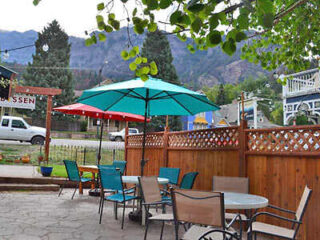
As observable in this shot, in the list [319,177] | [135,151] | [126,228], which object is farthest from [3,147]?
[319,177]

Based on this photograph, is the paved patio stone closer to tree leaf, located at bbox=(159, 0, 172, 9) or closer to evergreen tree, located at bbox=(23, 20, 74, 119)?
tree leaf, located at bbox=(159, 0, 172, 9)

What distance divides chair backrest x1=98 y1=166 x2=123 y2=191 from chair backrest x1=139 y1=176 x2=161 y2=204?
75 centimetres

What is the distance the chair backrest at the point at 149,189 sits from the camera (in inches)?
159

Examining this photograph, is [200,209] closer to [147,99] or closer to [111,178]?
[111,178]

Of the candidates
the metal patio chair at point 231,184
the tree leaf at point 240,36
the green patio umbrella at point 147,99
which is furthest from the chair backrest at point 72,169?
the tree leaf at point 240,36

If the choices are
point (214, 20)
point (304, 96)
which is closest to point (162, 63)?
point (304, 96)

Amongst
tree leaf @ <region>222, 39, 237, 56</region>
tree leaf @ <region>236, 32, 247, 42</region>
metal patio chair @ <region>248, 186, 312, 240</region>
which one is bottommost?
metal patio chair @ <region>248, 186, 312, 240</region>

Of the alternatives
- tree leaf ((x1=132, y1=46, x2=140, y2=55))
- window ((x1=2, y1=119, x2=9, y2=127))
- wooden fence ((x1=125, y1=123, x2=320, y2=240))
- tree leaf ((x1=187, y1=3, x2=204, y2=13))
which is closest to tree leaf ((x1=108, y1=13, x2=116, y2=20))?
tree leaf ((x1=132, y1=46, x2=140, y2=55))

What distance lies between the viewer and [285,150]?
14.4ft

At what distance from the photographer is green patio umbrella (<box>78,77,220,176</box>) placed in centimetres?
512

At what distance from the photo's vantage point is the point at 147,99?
5.75m

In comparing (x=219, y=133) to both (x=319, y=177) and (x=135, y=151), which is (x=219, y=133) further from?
(x=135, y=151)

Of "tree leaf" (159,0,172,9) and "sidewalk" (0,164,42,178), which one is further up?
"tree leaf" (159,0,172,9)

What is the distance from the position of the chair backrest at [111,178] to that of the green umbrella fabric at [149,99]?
1.37 metres
